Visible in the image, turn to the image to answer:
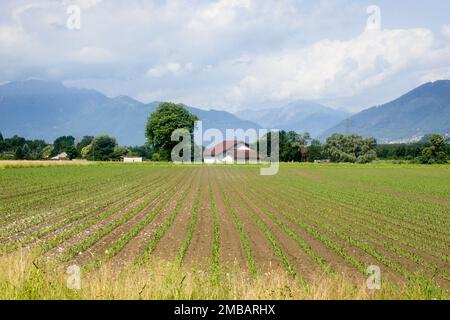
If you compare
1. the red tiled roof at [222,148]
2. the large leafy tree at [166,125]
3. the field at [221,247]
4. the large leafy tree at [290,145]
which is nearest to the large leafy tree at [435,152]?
the large leafy tree at [290,145]

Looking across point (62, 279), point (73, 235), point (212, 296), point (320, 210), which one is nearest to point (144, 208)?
point (73, 235)

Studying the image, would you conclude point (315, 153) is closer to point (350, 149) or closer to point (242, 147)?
point (350, 149)

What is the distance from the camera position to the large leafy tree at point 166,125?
305 feet

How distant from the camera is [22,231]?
1364 cm

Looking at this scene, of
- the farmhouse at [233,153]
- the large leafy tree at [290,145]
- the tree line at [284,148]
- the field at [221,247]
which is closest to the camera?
the field at [221,247]

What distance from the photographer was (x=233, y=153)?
400 feet

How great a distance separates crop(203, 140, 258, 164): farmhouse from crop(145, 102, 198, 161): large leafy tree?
23298 mm

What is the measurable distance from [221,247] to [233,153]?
361ft

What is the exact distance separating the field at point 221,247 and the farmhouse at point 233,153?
9496 cm

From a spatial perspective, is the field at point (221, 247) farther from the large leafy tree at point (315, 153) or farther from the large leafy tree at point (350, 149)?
the large leafy tree at point (315, 153)

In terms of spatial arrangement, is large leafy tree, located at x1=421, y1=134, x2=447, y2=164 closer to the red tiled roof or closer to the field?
the red tiled roof

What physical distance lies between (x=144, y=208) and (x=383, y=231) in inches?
443

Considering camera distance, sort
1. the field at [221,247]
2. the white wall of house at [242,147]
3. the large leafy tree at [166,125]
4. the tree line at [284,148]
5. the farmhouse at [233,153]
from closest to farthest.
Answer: the field at [221,247]
the large leafy tree at [166,125]
the tree line at [284,148]
the farmhouse at [233,153]
the white wall of house at [242,147]
